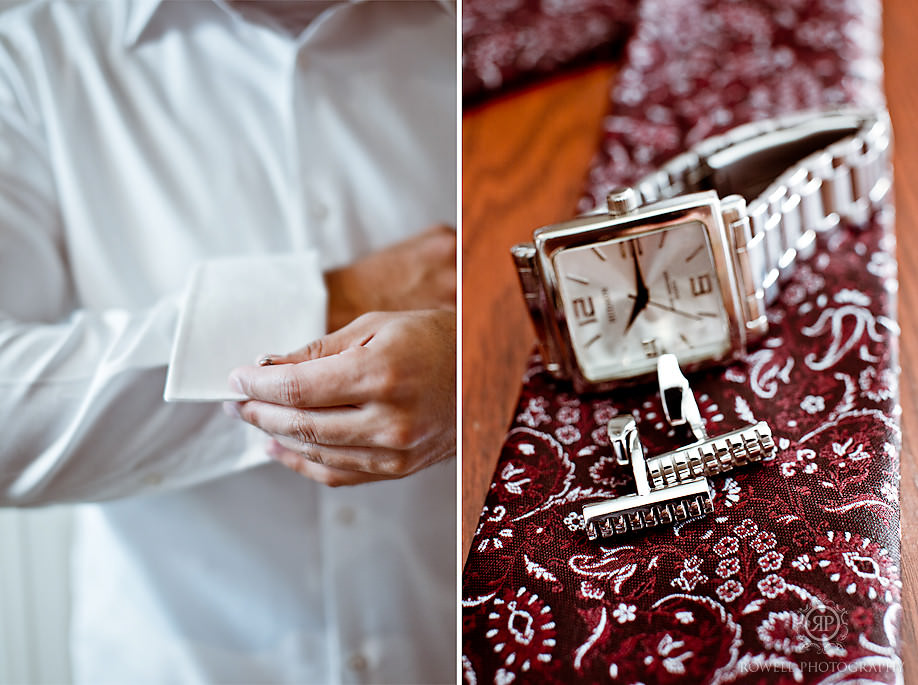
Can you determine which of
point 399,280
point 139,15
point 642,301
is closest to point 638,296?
point 642,301

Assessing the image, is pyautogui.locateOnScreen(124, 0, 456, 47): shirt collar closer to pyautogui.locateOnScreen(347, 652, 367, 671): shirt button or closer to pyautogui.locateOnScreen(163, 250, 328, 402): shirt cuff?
pyautogui.locateOnScreen(163, 250, 328, 402): shirt cuff

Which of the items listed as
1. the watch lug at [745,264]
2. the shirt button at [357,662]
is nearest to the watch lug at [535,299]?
the watch lug at [745,264]

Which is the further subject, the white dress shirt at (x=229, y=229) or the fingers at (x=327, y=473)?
the white dress shirt at (x=229, y=229)

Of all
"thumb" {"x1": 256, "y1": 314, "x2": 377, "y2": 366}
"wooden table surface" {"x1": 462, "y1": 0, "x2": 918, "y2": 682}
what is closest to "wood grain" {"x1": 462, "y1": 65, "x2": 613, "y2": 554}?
"wooden table surface" {"x1": 462, "y1": 0, "x2": 918, "y2": 682}

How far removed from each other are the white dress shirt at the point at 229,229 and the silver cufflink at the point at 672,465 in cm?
16

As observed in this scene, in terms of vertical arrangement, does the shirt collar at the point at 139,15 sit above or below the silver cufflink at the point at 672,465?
above

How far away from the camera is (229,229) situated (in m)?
0.54

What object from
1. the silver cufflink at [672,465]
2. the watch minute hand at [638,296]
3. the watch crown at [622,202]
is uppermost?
the watch crown at [622,202]

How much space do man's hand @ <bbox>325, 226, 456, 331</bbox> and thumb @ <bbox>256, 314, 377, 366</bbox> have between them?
7cm

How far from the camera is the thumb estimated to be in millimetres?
354

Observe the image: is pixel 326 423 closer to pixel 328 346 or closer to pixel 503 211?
pixel 328 346

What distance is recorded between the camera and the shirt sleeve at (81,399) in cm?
42

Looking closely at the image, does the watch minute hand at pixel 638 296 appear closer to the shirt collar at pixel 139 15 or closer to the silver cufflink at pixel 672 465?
the silver cufflink at pixel 672 465

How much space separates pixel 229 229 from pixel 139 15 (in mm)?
148
